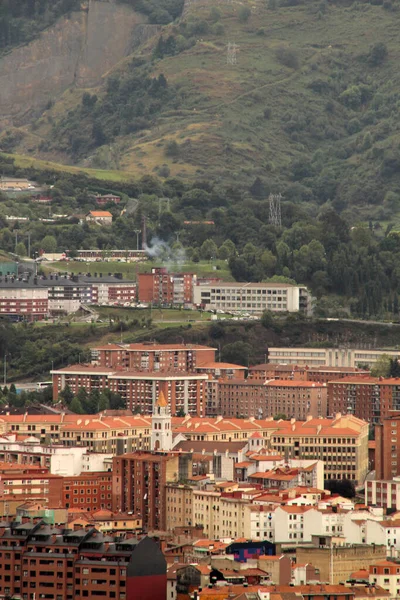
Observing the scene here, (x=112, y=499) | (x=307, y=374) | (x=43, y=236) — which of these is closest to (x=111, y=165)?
(x=43, y=236)

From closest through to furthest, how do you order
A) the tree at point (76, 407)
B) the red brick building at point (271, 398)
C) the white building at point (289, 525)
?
the white building at point (289, 525) → the tree at point (76, 407) → the red brick building at point (271, 398)

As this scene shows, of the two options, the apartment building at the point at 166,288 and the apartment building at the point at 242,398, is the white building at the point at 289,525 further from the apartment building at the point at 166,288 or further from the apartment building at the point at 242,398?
the apartment building at the point at 166,288

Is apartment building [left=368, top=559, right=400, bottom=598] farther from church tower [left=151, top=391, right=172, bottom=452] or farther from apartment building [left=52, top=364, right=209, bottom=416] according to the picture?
apartment building [left=52, top=364, right=209, bottom=416]

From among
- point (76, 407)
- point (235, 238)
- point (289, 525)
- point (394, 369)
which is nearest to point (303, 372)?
point (394, 369)

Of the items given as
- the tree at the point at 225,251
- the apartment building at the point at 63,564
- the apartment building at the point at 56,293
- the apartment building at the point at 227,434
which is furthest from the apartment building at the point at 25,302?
the apartment building at the point at 63,564

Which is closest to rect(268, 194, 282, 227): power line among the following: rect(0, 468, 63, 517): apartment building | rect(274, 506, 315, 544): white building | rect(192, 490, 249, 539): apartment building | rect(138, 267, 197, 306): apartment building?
rect(138, 267, 197, 306): apartment building

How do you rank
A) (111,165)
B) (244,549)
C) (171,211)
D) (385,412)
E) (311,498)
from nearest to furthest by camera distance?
(244,549)
(311,498)
(385,412)
(171,211)
(111,165)

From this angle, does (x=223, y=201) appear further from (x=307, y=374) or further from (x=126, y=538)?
(x=126, y=538)
